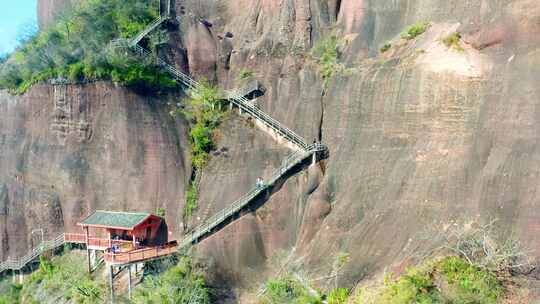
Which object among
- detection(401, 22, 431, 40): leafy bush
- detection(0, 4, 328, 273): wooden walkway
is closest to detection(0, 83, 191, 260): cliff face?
detection(0, 4, 328, 273): wooden walkway

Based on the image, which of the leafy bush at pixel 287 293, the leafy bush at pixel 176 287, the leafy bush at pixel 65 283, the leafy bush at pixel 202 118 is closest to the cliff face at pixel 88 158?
the leafy bush at pixel 202 118

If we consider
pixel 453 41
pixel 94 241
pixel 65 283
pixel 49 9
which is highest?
pixel 49 9

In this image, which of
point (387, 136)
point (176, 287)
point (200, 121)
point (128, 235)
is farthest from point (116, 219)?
point (387, 136)

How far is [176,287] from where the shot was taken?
31062 mm

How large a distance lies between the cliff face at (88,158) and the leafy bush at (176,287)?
4.14 meters

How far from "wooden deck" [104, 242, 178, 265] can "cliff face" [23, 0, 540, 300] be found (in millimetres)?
2165

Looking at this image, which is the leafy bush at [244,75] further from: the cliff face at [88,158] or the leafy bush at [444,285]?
the leafy bush at [444,285]

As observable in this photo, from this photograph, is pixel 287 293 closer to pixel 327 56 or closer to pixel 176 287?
pixel 176 287

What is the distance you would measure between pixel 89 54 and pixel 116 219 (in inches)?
414

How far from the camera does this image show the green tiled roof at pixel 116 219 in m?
34.7

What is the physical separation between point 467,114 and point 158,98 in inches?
725

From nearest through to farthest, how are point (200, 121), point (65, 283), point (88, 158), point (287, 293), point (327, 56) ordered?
point (287, 293) → point (65, 283) → point (327, 56) → point (88, 158) → point (200, 121)

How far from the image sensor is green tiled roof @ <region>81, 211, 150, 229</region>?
34.7 metres

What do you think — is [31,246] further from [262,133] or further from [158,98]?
[262,133]
